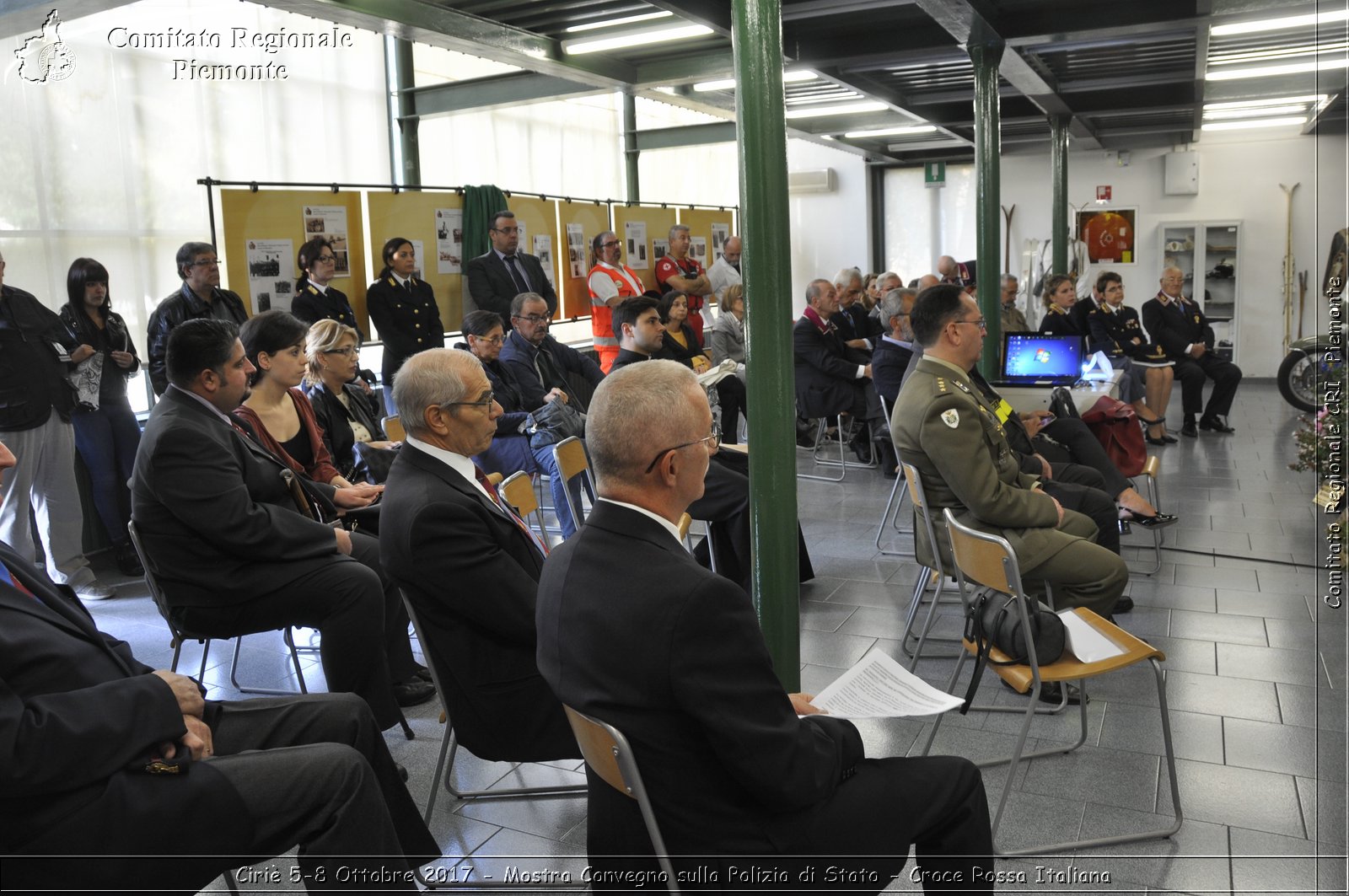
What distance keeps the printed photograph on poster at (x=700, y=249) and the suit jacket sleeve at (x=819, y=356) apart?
403cm

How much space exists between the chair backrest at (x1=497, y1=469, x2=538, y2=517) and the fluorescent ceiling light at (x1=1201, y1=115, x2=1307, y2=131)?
439 inches

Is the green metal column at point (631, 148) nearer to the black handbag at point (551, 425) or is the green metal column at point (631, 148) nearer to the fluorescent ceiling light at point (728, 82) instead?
the fluorescent ceiling light at point (728, 82)

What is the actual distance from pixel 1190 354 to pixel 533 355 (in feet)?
20.7

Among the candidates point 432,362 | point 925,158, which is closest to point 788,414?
point 432,362

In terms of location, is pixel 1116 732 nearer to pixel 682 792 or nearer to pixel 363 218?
pixel 682 792

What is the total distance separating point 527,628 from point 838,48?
5.69m

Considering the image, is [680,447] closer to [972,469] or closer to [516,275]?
[972,469]

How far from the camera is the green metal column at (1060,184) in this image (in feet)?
33.2

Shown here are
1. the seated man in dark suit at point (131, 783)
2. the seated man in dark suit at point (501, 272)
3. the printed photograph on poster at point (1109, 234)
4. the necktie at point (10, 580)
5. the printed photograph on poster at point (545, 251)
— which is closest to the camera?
the seated man in dark suit at point (131, 783)

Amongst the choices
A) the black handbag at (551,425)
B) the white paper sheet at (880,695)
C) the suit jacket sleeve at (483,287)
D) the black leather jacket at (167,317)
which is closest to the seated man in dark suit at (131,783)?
the white paper sheet at (880,695)

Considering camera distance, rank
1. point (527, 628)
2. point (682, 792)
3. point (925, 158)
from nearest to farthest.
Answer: point (682, 792)
point (527, 628)
point (925, 158)

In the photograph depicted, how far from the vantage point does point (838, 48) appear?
22.9ft

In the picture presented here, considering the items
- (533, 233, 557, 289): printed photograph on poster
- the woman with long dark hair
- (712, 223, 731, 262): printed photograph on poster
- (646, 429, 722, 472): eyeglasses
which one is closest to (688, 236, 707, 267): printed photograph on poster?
(712, 223, 731, 262): printed photograph on poster

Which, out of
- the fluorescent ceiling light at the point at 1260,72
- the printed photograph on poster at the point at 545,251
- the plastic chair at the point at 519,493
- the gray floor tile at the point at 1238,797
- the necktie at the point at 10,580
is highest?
the fluorescent ceiling light at the point at 1260,72
